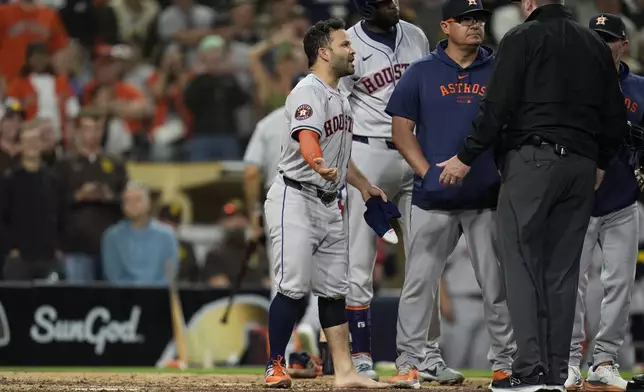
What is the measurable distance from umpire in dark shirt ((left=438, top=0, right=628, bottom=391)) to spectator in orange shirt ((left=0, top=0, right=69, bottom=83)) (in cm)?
977

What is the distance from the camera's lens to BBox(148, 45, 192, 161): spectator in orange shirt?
14122 mm

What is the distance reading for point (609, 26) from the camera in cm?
821

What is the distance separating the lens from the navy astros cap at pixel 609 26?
26.8 feet

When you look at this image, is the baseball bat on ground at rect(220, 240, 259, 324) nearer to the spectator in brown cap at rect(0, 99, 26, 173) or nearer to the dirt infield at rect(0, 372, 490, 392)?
the dirt infield at rect(0, 372, 490, 392)

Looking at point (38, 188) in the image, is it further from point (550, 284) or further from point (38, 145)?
point (550, 284)

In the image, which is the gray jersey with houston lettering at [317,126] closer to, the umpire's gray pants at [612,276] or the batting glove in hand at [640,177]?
the umpire's gray pants at [612,276]

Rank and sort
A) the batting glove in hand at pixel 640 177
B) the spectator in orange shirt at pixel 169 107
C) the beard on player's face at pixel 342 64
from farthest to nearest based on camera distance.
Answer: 1. the spectator in orange shirt at pixel 169 107
2. the batting glove in hand at pixel 640 177
3. the beard on player's face at pixel 342 64

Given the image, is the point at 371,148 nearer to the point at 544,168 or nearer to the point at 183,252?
the point at 544,168

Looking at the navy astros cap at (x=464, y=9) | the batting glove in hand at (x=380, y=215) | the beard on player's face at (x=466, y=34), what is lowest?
the batting glove in hand at (x=380, y=215)

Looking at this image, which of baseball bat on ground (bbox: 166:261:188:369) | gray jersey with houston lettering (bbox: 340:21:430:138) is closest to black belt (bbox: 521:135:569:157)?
gray jersey with houston lettering (bbox: 340:21:430:138)

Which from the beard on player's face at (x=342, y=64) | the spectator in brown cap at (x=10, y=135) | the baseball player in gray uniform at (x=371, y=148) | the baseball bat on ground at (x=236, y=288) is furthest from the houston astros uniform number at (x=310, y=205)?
the spectator in brown cap at (x=10, y=135)

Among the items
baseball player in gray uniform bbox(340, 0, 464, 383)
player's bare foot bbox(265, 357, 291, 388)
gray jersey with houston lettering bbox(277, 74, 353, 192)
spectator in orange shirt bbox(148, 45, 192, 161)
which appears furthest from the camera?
spectator in orange shirt bbox(148, 45, 192, 161)

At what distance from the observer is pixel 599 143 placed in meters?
6.85

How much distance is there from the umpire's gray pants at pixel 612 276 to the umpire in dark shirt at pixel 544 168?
4.66ft
